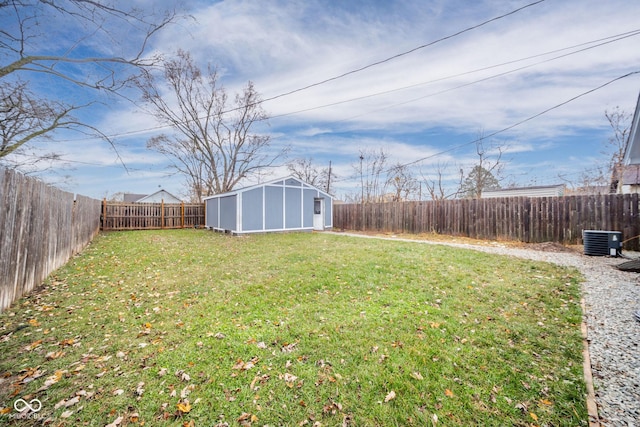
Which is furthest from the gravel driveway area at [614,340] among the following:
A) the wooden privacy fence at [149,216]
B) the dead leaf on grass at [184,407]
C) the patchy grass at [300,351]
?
the wooden privacy fence at [149,216]

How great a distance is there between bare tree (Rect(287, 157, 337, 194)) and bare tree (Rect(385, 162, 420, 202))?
23.2 feet

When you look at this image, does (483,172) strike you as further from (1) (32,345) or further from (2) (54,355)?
(1) (32,345)

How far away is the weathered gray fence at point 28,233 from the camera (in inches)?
147

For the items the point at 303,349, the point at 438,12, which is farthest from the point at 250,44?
the point at 303,349

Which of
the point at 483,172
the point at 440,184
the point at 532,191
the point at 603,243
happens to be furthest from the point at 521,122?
the point at 532,191

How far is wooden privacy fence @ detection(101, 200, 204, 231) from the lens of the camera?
16.3 m

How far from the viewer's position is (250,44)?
9492mm

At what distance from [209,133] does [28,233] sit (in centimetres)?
2188

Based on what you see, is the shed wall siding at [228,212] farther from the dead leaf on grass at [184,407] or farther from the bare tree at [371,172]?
the bare tree at [371,172]

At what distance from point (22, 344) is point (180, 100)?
24.6m

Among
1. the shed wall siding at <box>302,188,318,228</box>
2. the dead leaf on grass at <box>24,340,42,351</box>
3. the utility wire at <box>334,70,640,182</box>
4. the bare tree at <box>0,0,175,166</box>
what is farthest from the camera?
the shed wall siding at <box>302,188,318,228</box>

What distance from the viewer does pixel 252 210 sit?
1388cm

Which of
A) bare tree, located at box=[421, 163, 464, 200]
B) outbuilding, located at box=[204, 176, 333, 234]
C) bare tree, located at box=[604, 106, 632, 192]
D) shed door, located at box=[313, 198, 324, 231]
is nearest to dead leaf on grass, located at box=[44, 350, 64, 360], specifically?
outbuilding, located at box=[204, 176, 333, 234]

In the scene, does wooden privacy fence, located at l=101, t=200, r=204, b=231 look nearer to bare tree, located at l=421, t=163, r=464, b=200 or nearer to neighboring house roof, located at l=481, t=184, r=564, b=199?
bare tree, located at l=421, t=163, r=464, b=200
